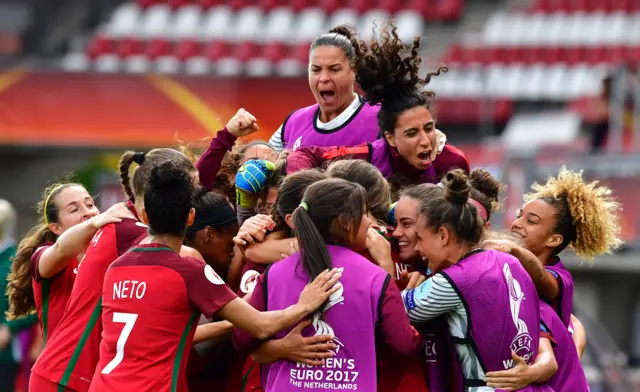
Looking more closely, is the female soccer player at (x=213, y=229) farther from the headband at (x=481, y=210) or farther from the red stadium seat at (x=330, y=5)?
the red stadium seat at (x=330, y=5)

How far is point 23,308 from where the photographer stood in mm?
5344

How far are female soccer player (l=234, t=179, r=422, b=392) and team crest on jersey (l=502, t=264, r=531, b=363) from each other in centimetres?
41

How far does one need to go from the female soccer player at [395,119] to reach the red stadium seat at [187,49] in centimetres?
1132

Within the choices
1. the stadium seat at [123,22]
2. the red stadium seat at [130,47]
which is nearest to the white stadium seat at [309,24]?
the red stadium seat at [130,47]

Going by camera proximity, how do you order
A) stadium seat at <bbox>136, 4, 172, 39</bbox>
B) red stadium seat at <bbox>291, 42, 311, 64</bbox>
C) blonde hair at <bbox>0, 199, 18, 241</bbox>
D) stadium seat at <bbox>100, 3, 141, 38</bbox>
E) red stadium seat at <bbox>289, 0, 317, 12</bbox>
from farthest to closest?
red stadium seat at <bbox>289, 0, 317, 12</bbox> → stadium seat at <bbox>100, 3, 141, 38</bbox> → stadium seat at <bbox>136, 4, 172, 39</bbox> → red stadium seat at <bbox>291, 42, 311, 64</bbox> → blonde hair at <bbox>0, 199, 18, 241</bbox>

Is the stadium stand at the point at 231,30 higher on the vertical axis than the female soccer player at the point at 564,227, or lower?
higher

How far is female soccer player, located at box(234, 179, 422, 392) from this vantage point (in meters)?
3.90

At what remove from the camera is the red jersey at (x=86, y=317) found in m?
4.45

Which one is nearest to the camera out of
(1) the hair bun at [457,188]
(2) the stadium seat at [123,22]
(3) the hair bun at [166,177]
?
(3) the hair bun at [166,177]

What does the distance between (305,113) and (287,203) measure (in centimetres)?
132

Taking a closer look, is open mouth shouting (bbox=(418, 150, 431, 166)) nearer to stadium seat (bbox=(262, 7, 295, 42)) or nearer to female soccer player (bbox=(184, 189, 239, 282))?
female soccer player (bbox=(184, 189, 239, 282))

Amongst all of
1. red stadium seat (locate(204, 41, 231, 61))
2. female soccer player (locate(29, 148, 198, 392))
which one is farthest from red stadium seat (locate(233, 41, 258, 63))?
female soccer player (locate(29, 148, 198, 392))

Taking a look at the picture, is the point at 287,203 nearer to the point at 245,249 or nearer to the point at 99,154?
the point at 245,249

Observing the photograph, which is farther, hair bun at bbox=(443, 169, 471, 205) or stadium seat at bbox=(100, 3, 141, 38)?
stadium seat at bbox=(100, 3, 141, 38)
